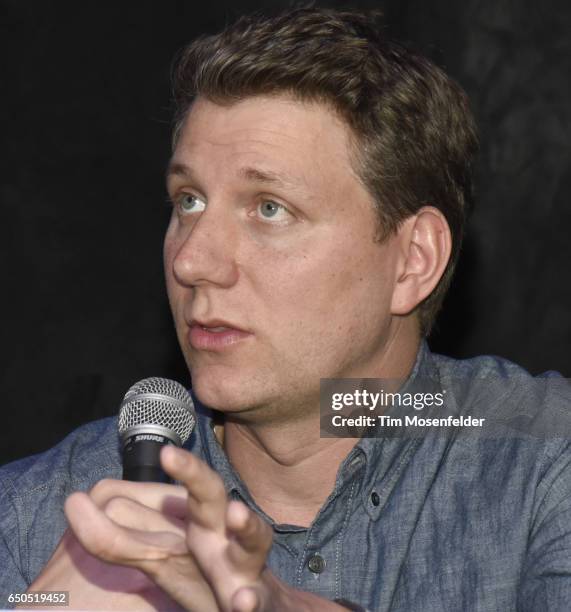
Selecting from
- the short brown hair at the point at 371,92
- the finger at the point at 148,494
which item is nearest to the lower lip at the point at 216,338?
the short brown hair at the point at 371,92

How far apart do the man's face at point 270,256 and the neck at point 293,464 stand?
6 centimetres

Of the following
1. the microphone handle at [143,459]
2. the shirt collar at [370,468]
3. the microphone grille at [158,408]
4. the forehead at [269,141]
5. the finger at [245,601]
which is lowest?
the shirt collar at [370,468]

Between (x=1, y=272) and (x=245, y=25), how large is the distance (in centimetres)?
94

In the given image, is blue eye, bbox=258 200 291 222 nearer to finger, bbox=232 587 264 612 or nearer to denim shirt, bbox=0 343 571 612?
denim shirt, bbox=0 343 571 612

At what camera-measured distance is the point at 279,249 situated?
224 cm

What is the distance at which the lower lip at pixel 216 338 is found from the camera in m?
2.19

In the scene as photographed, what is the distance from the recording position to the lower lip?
2193 millimetres

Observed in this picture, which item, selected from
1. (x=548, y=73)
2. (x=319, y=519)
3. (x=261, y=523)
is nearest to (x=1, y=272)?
(x=319, y=519)

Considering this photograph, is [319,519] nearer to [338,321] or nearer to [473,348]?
[338,321]

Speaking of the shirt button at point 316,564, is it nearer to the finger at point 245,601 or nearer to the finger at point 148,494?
the finger at point 148,494

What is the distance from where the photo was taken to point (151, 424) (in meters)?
1.86

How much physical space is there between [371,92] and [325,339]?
515 millimetres

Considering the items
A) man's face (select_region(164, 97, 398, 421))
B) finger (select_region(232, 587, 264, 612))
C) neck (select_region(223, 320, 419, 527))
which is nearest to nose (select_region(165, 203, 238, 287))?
man's face (select_region(164, 97, 398, 421))

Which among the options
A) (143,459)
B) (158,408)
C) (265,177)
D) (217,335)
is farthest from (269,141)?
(143,459)
